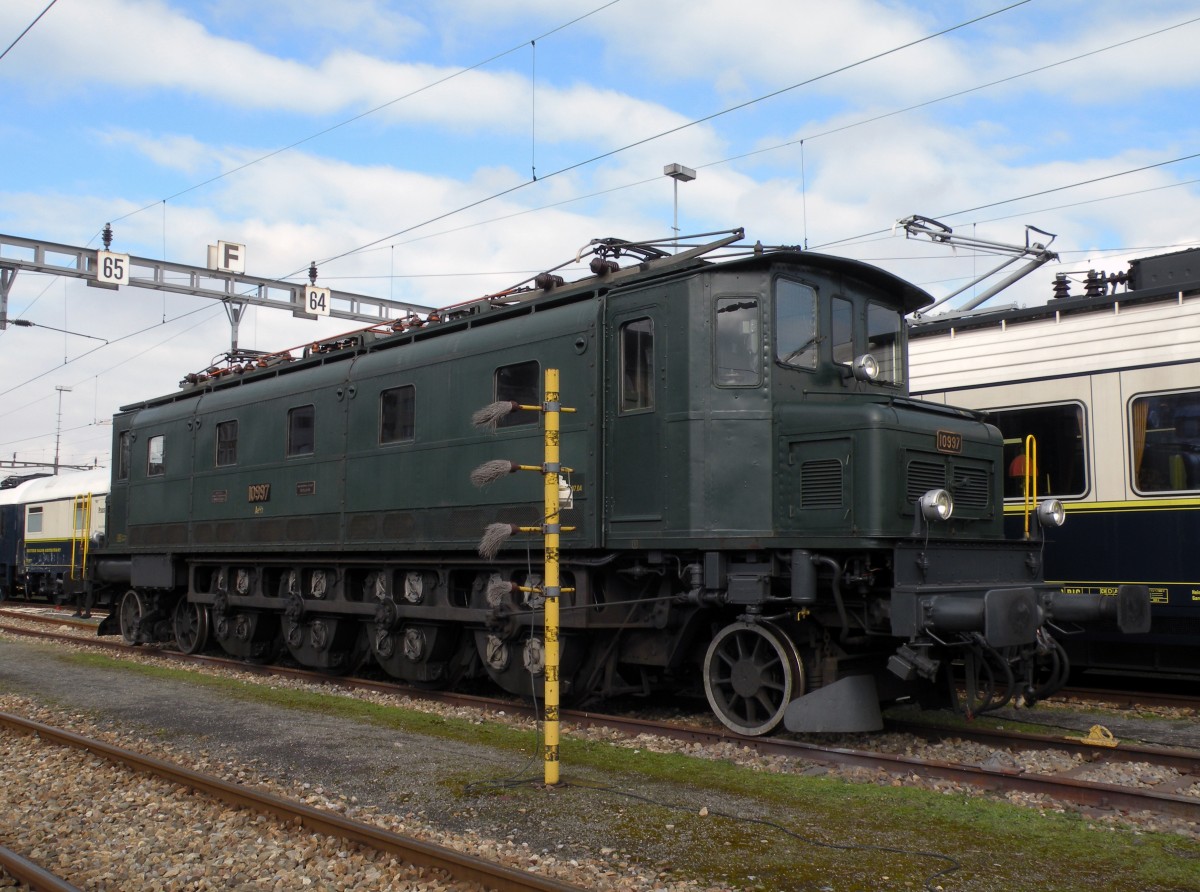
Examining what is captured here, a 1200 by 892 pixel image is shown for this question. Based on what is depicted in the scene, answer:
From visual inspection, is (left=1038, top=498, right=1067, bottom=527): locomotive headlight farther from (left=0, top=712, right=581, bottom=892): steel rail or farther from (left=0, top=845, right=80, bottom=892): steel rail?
(left=0, top=845, right=80, bottom=892): steel rail

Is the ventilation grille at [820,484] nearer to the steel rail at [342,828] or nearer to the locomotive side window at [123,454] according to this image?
the steel rail at [342,828]

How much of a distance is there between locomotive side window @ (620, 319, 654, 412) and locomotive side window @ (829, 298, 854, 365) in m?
1.61

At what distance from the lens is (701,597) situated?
352 inches

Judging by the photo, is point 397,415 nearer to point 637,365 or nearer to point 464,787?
point 637,365

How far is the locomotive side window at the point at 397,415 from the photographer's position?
12.2 meters

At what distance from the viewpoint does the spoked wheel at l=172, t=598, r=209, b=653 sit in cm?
1633

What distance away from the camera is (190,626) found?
54.7 ft

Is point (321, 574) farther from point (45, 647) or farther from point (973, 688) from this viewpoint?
point (973, 688)

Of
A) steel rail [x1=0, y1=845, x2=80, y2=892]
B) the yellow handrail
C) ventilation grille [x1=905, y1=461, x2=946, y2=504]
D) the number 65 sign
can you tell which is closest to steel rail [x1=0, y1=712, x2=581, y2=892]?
steel rail [x1=0, y1=845, x2=80, y2=892]

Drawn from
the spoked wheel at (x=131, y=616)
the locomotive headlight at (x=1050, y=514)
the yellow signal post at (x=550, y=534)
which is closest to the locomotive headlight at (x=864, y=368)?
the locomotive headlight at (x=1050, y=514)

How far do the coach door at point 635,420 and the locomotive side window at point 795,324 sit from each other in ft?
3.27

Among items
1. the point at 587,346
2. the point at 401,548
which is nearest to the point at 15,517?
the point at 401,548

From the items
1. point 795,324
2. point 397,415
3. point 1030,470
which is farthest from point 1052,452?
point 397,415

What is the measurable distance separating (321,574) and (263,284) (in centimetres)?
1585
